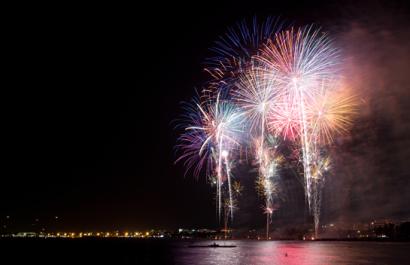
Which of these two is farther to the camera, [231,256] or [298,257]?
[231,256]

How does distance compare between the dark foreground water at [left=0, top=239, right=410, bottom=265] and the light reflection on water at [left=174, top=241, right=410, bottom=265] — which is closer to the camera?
the light reflection on water at [left=174, top=241, right=410, bottom=265]

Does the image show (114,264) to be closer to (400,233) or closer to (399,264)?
(399,264)

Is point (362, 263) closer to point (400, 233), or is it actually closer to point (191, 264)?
point (191, 264)

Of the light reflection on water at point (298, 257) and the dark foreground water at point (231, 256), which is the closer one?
the light reflection on water at point (298, 257)

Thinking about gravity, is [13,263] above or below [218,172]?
below

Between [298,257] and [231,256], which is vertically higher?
[298,257]

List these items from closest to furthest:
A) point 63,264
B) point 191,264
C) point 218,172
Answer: point 218,172 < point 191,264 < point 63,264

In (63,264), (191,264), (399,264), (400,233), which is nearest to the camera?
(399,264)

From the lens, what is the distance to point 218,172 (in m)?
48.7

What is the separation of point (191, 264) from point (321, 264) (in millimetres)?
17066

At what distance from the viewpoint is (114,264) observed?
59.1 m

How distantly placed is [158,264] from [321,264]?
21898 mm

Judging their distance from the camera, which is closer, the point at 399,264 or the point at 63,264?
the point at 399,264

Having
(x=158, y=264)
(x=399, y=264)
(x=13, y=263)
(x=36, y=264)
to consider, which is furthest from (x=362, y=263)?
(x=13, y=263)
